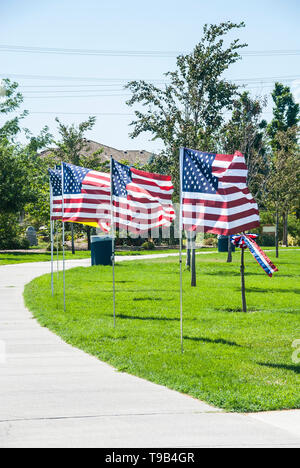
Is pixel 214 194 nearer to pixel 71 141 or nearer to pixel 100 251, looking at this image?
pixel 100 251

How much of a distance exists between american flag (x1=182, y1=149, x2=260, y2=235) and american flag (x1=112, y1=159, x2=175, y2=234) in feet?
9.23

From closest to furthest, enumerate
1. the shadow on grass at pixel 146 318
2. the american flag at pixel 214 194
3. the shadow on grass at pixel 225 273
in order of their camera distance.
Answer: the american flag at pixel 214 194 → the shadow on grass at pixel 146 318 → the shadow on grass at pixel 225 273

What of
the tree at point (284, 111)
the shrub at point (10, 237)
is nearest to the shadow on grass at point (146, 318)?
the shrub at point (10, 237)

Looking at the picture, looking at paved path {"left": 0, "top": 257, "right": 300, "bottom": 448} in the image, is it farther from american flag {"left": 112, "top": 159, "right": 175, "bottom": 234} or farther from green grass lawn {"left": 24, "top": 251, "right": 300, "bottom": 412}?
american flag {"left": 112, "top": 159, "right": 175, "bottom": 234}

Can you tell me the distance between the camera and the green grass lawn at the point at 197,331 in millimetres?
7359

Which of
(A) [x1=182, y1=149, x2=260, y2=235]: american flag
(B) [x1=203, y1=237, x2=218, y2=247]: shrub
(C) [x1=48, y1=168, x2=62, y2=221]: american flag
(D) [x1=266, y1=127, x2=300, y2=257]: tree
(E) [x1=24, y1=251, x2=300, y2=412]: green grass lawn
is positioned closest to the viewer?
(E) [x1=24, y1=251, x2=300, y2=412]: green grass lawn

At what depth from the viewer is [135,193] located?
508 inches

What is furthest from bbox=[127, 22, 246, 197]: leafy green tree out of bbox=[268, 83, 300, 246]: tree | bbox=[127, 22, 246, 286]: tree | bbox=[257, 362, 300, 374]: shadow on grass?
bbox=[268, 83, 300, 246]: tree

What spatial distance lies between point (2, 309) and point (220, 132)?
41.5ft

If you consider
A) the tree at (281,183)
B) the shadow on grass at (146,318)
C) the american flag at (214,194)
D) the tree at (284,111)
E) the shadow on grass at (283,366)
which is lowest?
the shadow on grass at (283,366)

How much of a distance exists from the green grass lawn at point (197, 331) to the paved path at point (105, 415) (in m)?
0.35

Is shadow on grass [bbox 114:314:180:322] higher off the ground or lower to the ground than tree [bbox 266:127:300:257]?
lower

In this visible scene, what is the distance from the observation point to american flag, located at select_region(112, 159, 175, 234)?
12844mm

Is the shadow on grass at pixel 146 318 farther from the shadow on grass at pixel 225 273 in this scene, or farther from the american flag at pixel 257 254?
the shadow on grass at pixel 225 273
